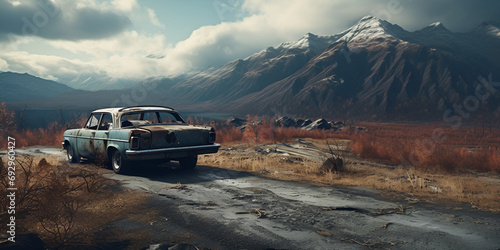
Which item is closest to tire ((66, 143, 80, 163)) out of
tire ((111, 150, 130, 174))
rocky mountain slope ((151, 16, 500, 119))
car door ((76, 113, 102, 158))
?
A: car door ((76, 113, 102, 158))

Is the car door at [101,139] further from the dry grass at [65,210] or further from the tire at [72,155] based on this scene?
the dry grass at [65,210]

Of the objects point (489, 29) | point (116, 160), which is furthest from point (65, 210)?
point (489, 29)

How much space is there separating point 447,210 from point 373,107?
117312mm

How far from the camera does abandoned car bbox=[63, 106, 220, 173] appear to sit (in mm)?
7293

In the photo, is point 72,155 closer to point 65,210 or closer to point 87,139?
point 87,139

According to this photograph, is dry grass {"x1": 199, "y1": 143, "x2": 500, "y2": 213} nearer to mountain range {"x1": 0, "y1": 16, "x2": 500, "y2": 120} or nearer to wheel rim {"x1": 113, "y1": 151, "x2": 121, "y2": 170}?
wheel rim {"x1": 113, "y1": 151, "x2": 121, "y2": 170}

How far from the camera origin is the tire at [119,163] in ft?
25.5

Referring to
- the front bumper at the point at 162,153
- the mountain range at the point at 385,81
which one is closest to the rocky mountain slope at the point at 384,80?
the mountain range at the point at 385,81

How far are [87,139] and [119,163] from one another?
1698 millimetres

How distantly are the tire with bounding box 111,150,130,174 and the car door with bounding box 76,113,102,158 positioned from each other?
107 centimetres

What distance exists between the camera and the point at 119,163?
26.1 ft

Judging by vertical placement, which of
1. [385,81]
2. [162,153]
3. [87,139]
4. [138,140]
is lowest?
[162,153]

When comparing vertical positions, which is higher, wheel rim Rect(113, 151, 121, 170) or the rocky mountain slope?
the rocky mountain slope

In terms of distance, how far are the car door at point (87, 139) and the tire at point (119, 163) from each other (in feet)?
3.51
